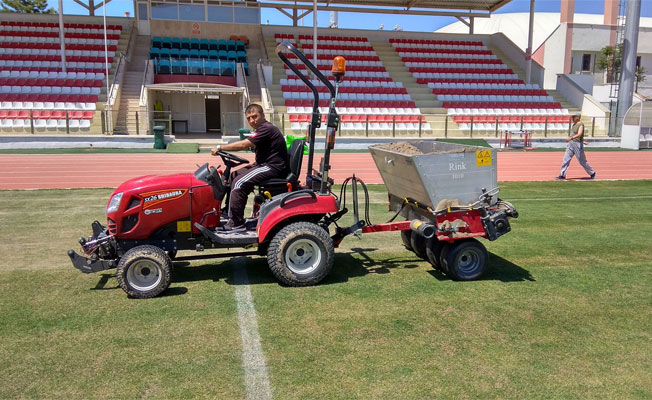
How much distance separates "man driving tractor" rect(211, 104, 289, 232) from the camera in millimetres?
5344

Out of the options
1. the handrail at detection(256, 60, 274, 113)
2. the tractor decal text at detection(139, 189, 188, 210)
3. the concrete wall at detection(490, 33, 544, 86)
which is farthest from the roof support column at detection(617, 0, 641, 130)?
the tractor decal text at detection(139, 189, 188, 210)

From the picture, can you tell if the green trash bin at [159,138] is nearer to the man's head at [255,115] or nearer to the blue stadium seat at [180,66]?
the blue stadium seat at [180,66]

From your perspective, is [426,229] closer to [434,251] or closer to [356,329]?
[434,251]

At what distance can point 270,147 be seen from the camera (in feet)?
17.8

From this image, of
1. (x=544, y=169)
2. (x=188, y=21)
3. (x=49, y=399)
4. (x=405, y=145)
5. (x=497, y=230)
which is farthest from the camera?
(x=188, y=21)

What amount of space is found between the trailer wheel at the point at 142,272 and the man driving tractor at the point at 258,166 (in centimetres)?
73

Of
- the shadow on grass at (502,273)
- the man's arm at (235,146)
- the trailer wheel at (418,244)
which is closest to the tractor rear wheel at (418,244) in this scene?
the trailer wheel at (418,244)

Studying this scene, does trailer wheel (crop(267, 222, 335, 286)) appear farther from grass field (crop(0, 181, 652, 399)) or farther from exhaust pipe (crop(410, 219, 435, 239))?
exhaust pipe (crop(410, 219, 435, 239))

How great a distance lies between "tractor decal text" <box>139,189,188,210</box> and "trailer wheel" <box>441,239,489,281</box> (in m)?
2.71

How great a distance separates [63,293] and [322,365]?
9.23 feet

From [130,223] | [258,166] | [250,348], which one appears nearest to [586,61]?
[258,166]

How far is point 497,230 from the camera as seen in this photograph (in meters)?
5.45

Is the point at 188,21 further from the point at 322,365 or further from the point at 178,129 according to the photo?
the point at 322,365

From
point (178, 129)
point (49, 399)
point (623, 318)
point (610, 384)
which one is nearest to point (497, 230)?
point (623, 318)
